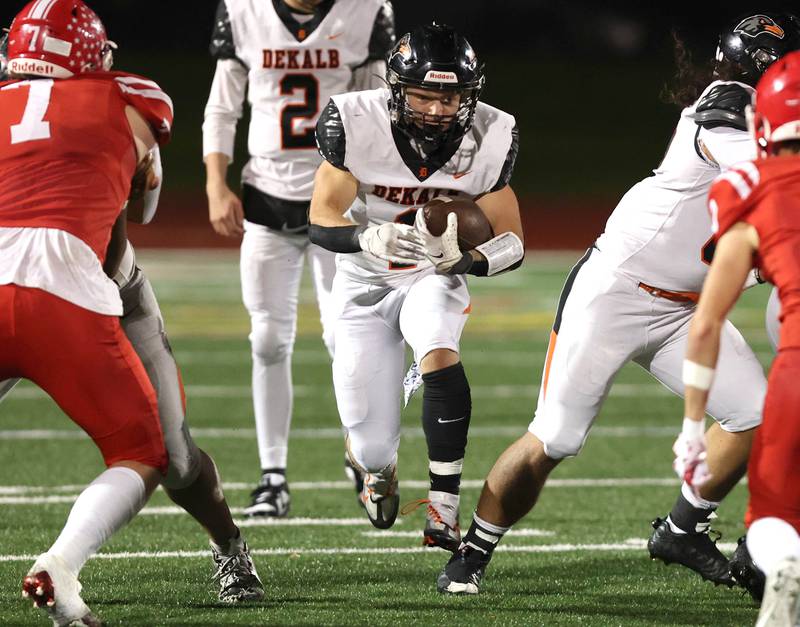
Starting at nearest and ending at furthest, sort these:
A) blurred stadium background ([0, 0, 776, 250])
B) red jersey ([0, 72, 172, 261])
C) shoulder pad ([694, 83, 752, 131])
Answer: red jersey ([0, 72, 172, 261]) → shoulder pad ([694, 83, 752, 131]) → blurred stadium background ([0, 0, 776, 250])

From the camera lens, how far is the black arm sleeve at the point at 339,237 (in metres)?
3.63

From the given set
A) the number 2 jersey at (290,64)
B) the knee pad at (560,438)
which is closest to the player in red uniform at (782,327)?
the knee pad at (560,438)

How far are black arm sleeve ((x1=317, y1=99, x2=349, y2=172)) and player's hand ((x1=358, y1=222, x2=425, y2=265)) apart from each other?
1.15ft

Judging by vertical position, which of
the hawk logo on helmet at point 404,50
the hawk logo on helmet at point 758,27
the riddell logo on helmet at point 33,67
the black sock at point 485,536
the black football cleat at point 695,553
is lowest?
the black football cleat at point 695,553

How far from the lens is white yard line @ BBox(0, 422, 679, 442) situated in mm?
6344

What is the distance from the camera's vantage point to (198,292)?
40.9 feet

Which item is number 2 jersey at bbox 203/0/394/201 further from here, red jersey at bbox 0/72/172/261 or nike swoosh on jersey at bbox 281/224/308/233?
red jersey at bbox 0/72/172/261

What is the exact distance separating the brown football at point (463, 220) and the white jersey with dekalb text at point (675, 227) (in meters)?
0.34

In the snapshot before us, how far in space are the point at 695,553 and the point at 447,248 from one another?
106cm

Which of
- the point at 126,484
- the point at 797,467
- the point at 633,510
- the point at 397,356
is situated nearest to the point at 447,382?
the point at 397,356

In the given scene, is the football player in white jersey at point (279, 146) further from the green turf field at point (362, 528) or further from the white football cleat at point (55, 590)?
the white football cleat at point (55, 590)

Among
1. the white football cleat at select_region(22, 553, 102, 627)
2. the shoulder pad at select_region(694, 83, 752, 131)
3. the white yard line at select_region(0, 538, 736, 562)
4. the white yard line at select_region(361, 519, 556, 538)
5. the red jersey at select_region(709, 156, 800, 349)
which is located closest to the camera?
the red jersey at select_region(709, 156, 800, 349)

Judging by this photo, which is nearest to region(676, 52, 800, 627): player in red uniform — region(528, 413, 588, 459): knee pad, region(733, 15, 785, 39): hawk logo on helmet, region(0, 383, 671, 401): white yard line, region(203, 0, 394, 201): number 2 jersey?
region(528, 413, 588, 459): knee pad

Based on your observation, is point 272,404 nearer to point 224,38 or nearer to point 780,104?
point 224,38
